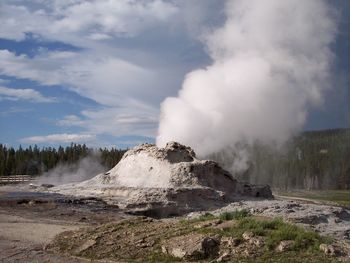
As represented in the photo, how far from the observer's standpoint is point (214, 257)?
1209 cm

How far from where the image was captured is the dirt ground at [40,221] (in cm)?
1402


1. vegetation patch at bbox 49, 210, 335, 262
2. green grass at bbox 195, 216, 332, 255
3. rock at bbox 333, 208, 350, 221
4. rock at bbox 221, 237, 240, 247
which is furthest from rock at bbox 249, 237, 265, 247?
rock at bbox 333, 208, 350, 221

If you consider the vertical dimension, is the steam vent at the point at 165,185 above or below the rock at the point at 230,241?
above

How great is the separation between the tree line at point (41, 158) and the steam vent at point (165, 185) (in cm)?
4658

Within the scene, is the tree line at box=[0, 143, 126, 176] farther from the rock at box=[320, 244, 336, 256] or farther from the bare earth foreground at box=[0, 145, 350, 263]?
the rock at box=[320, 244, 336, 256]

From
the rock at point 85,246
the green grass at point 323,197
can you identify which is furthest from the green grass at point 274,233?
the green grass at point 323,197

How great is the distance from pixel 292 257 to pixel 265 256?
0.62 m

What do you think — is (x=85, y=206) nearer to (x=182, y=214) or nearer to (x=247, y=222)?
(x=182, y=214)

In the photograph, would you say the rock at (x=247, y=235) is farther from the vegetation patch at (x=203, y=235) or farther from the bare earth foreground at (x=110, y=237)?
the bare earth foreground at (x=110, y=237)

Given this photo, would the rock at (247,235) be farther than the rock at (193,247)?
Yes

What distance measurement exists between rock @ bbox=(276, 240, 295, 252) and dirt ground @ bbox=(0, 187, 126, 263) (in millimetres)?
5188

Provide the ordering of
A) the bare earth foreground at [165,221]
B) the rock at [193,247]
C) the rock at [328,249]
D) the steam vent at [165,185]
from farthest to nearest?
1. the steam vent at [165,185]
2. the bare earth foreground at [165,221]
3. the rock at [193,247]
4. the rock at [328,249]

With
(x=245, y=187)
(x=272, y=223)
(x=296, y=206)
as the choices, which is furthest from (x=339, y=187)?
(x=272, y=223)

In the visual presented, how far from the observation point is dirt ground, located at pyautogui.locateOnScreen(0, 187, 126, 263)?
14.0 m
